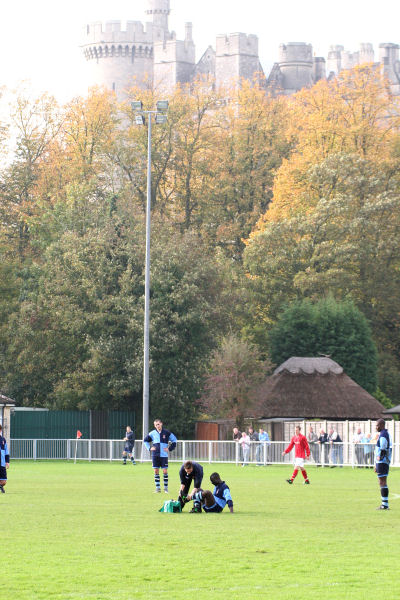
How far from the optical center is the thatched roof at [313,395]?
53938 mm

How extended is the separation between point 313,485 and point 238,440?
52.5 feet

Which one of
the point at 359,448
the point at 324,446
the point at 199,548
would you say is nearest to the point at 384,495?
the point at 199,548

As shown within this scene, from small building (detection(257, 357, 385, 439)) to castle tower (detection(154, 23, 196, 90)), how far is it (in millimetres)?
79804

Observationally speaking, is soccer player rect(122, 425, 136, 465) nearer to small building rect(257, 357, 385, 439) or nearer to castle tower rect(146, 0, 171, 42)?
small building rect(257, 357, 385, 439)

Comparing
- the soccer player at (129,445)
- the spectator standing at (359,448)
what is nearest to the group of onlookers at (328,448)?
the spectator standing at (359,448)

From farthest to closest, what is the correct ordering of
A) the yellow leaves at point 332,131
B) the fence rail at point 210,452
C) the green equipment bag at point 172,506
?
the yellow leaves at point 332,131 → the fence rail at point 210,452 → the green equipment bag at point 172,506

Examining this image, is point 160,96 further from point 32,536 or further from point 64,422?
point 32,536

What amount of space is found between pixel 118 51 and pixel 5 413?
9682 centimetres

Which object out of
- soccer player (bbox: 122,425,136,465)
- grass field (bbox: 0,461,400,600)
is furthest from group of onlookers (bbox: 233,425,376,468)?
grass field (bbox: 0,461,400,600)

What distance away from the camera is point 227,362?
172ft

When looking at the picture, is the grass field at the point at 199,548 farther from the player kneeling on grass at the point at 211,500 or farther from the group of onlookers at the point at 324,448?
the group of onlookers at the point at 324,448

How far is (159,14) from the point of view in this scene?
14662 centimetres

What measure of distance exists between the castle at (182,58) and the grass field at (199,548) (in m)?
98.0

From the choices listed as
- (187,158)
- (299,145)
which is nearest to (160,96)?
(187,158)
